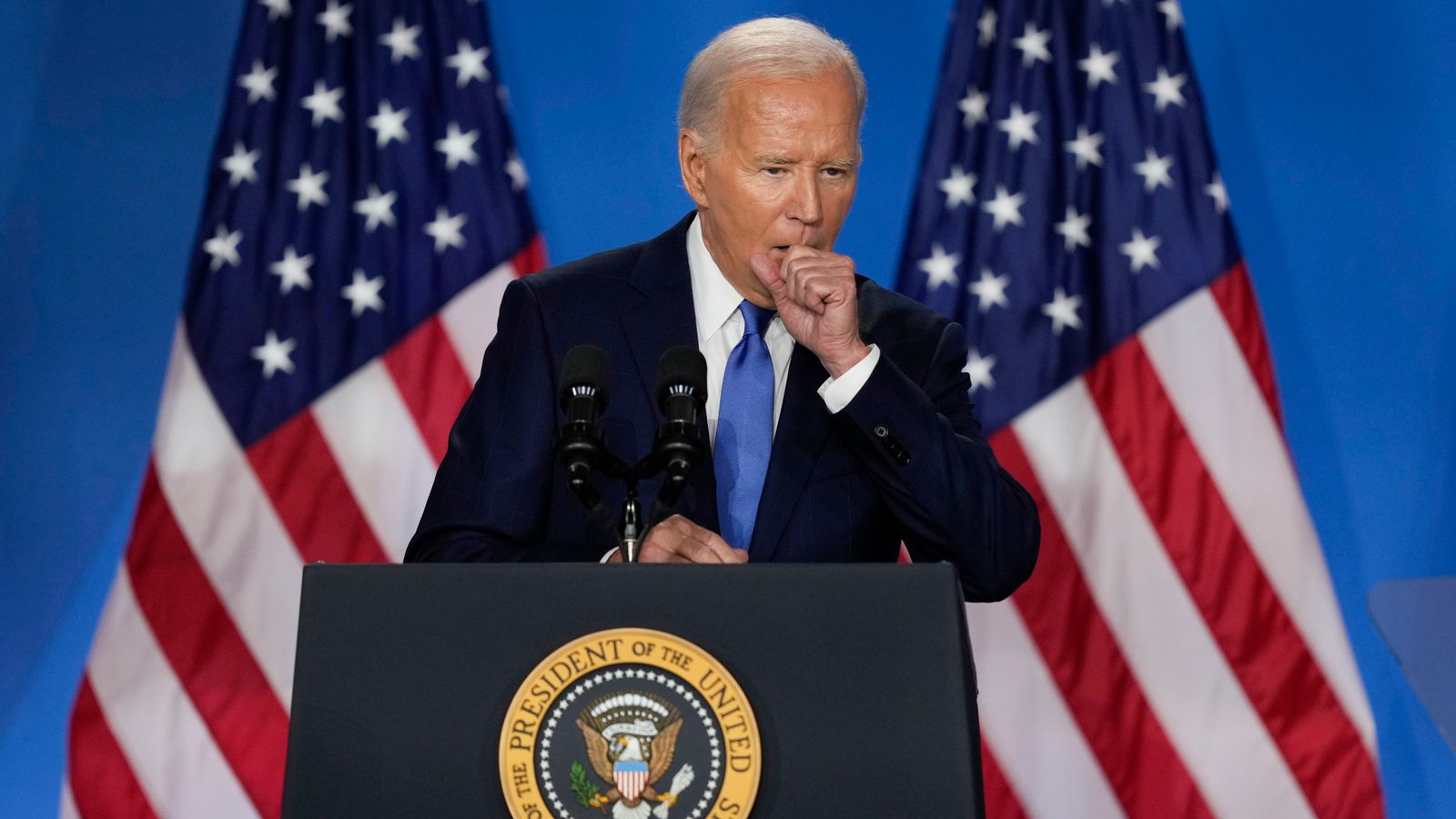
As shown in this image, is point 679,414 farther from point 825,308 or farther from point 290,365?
point 290,365

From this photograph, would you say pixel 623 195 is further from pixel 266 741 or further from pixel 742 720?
pixel 742 720

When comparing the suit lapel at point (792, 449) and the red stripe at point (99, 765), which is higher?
the red stripe at point (99, 765)

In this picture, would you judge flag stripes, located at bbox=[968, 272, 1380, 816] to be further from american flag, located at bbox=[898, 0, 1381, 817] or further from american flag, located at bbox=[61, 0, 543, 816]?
american flag, located at bbox=[61, 0, 543, 816]

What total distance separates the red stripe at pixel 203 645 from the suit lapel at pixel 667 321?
1.66 m

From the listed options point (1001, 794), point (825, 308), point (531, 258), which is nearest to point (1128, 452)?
point (1001, 794)

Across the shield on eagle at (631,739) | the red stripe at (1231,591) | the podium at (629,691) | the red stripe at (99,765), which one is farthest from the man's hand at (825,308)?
the red stripe at (99,765)

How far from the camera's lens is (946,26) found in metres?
A: 3.67

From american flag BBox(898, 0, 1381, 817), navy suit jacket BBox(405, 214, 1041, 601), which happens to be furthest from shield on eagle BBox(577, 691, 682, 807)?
american flag BBox(898, 0, 1381, 817)

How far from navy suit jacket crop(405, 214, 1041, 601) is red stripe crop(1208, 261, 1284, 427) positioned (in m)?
1.45

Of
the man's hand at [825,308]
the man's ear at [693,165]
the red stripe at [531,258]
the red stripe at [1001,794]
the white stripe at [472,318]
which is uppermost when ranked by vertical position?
the red stripe at [531,258]

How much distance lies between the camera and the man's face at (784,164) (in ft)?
6.33

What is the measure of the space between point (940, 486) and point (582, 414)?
469mm

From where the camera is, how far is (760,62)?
6.43 feet

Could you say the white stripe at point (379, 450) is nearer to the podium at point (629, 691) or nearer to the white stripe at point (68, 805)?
the white stripe at point (68, 805)
